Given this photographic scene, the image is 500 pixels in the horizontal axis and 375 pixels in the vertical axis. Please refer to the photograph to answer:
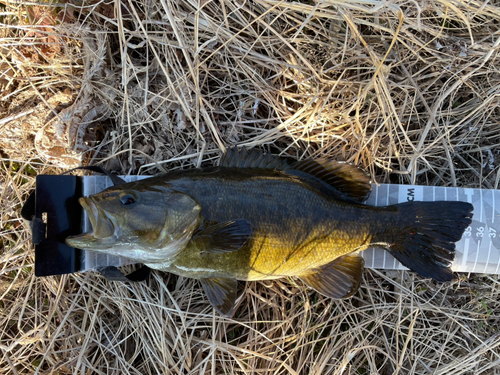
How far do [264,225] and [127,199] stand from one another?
1029mm

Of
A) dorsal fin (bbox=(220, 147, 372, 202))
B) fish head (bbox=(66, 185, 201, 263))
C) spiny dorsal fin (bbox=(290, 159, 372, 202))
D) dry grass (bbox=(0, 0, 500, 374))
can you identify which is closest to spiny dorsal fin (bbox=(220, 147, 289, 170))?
dorsal fin (bbox=(220, 147, 372, 202))

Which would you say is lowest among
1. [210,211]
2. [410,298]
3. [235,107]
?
[410,298]

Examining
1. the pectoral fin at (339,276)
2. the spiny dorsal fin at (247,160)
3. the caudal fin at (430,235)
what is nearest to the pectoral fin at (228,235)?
the spiny dorsal fin at (247,160)

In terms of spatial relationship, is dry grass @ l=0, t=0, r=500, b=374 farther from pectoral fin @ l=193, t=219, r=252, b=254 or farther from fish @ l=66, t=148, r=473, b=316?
pectoral fin @ l=193, t=219, r=252, b=254

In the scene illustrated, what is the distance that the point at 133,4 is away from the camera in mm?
2961

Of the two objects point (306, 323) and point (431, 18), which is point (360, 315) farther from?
point (431, 18)

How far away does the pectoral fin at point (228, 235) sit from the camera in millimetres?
2301

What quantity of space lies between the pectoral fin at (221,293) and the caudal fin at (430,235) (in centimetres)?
137

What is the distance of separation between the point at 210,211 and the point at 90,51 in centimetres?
193

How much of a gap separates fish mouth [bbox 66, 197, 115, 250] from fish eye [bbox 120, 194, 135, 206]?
15cm

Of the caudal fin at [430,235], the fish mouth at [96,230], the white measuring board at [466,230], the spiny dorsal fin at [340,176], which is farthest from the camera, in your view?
the white measuring board at [466,230]

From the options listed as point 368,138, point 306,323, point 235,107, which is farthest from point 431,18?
point 306,323

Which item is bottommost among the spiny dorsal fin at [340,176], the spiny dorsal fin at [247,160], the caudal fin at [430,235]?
the caudal fin at [430,235]

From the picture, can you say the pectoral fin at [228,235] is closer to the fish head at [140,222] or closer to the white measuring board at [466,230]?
the fish head at [140,222]
